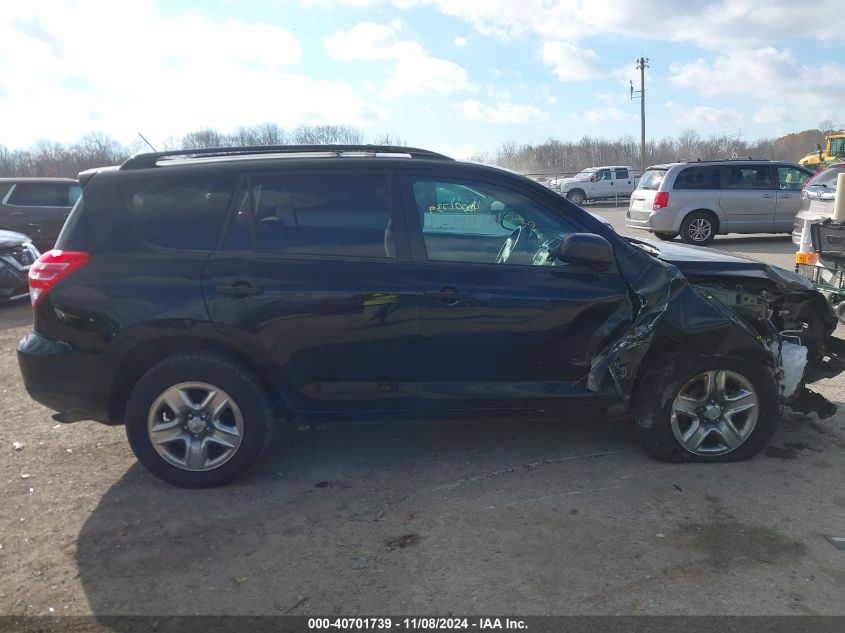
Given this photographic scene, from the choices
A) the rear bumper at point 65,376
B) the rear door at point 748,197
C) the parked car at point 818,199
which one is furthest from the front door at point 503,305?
the rear door at point 748,197

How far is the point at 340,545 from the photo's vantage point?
339cm

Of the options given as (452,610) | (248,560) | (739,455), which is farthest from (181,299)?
(739,455)

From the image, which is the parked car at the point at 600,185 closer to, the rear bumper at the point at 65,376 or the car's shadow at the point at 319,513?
the car's shadow at the point at 319,513

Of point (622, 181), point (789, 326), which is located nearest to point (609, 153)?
point (622, 181)

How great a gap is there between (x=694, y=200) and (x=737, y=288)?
1134 cm

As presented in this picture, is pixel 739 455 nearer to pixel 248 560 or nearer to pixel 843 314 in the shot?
pixel 248 560

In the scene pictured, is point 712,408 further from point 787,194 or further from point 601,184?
point 601,184

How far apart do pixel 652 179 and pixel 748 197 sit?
206cm

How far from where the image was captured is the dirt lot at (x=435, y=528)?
2.98 metres

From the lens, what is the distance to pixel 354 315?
3914 mm

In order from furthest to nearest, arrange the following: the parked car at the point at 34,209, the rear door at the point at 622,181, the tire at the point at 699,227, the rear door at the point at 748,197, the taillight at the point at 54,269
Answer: the rear door at the point at 622,181, the rear door at the point at 748,197, the tire at the point at 699,227, the parked car at the point at 34,209, the taillight at the point at 54,269

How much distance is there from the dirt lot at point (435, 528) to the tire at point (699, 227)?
10930 millimetres

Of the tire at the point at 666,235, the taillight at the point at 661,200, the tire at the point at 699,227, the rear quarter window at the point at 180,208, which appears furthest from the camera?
the tire at the point at 666,235

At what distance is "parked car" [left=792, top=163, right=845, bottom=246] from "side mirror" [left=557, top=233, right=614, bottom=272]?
5284mm
